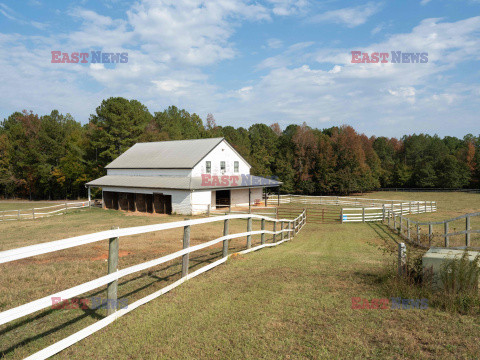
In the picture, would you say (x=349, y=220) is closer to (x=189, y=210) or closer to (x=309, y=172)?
(x=189, y=210)

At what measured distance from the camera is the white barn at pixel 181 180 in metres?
31.7

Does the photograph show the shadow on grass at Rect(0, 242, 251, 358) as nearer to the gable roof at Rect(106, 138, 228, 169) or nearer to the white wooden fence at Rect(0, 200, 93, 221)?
the gable roof at Rect(106, 138, 228, 169)

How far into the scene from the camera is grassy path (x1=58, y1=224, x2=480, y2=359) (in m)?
3.40

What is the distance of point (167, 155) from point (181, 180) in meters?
7.04

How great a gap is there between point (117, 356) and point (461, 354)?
3595mm

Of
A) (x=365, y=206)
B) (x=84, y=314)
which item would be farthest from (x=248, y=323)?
(x=365, y=206)

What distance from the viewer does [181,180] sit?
109ft

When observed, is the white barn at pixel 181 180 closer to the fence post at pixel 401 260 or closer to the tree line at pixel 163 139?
the tree line at pixel 163 139

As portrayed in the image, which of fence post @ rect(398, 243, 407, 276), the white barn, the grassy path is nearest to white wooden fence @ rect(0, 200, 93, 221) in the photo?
the white barn

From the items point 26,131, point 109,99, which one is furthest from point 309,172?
point 26,131

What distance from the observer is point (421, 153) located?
97.0 metres

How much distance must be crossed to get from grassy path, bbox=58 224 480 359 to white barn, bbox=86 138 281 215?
24879 mm

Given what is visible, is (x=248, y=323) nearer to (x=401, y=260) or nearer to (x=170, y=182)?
(x=401, y=260)

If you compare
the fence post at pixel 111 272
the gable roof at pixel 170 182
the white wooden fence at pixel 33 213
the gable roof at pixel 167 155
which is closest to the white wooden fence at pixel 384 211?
the gable roof at pixel 170 182
